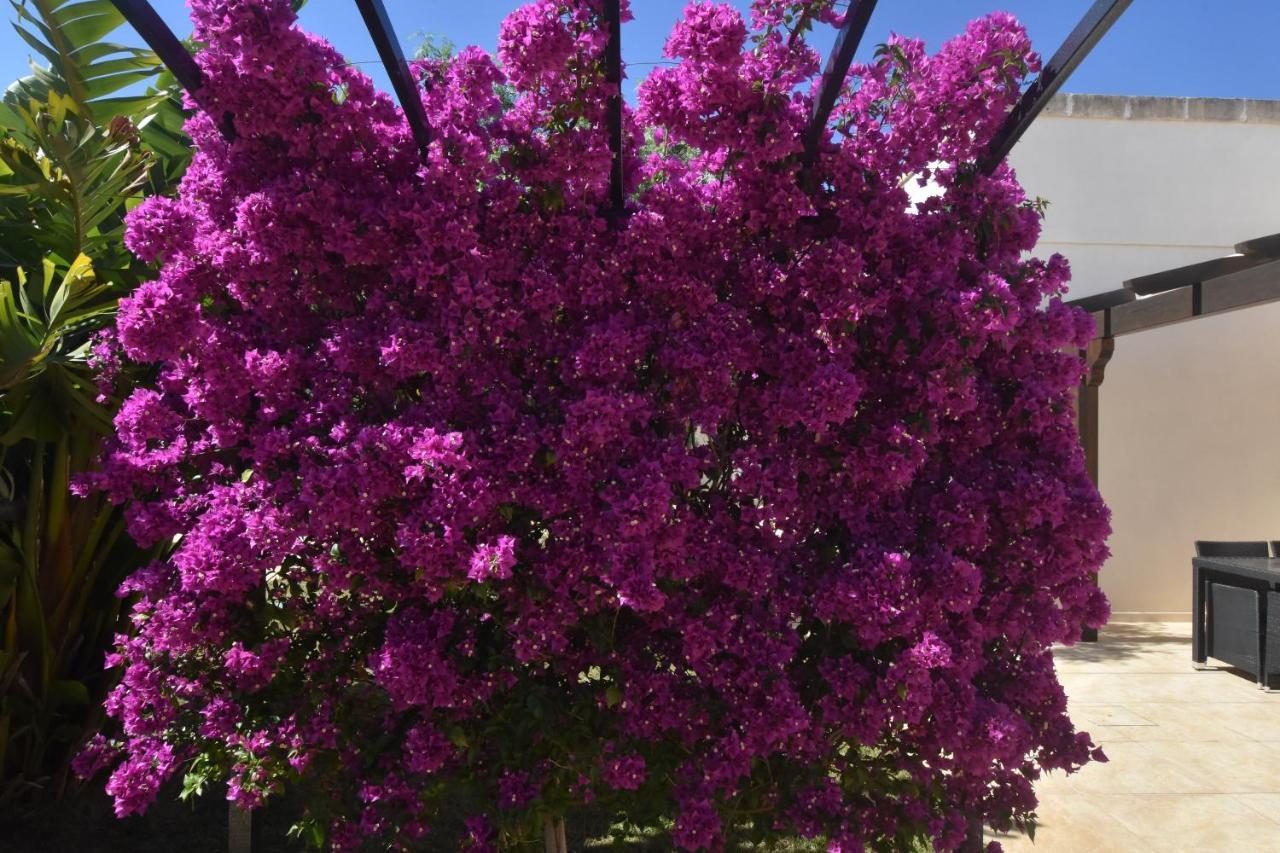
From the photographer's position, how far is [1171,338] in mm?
9258

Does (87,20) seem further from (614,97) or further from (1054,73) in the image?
(1054,73)

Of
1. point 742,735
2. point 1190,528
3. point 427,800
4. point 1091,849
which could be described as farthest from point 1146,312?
point 427,800

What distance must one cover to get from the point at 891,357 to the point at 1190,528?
814cm

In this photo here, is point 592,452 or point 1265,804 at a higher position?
point 592,452

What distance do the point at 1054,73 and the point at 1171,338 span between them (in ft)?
25.0

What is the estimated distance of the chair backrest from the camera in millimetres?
7504

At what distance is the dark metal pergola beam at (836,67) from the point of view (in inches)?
98.2

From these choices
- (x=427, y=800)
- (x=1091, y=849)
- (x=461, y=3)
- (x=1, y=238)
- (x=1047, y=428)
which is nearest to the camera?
(x=427, y=800)

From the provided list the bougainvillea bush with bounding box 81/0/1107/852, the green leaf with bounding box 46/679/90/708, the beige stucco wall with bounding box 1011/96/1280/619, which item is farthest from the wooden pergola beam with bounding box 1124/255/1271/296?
the green leaf with bounding box 46/679/90/708

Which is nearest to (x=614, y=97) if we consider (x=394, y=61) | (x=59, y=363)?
(x=394, y=61)

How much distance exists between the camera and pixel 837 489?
8.75ft

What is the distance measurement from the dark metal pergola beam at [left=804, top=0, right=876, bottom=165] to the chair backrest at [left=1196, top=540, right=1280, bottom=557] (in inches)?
254

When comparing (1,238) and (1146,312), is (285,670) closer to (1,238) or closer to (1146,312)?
(1,238)

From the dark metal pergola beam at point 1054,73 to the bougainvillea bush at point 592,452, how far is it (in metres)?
0.11
